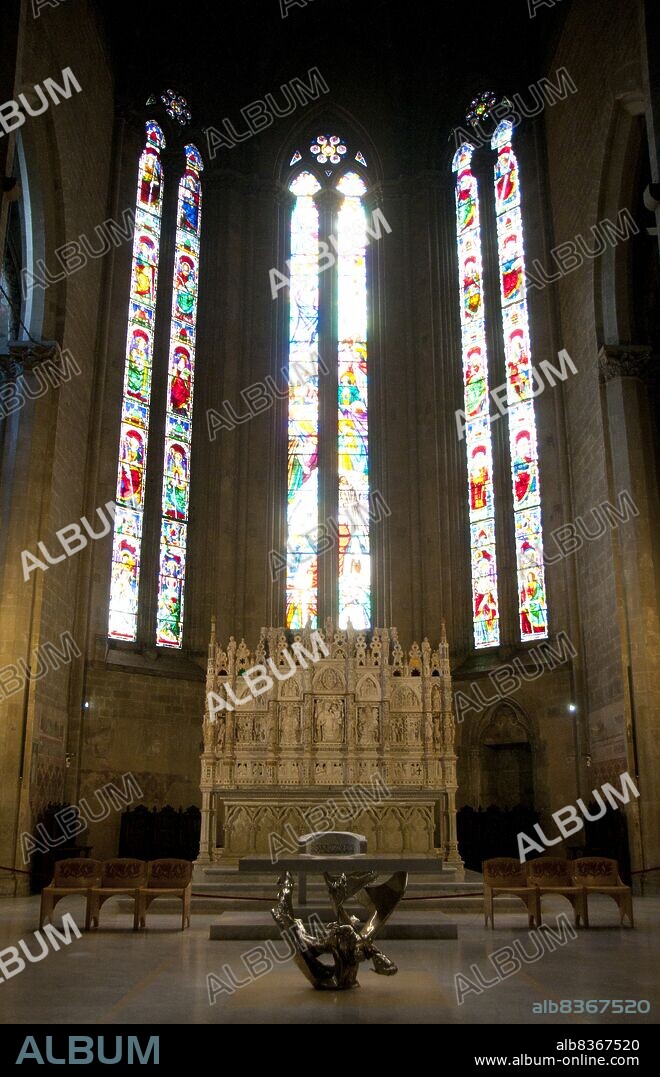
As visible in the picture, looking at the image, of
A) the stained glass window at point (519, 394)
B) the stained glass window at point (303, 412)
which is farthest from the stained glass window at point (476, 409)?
the stained glass window at point (303, 412)

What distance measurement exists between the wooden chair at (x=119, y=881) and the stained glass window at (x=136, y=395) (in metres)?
9.21

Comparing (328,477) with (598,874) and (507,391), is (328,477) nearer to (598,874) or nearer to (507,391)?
(507,391)

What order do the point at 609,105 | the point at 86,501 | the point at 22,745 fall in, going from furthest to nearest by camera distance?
the point at 86,501, the point at 609,105, the point at 22,745

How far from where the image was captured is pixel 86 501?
1967cm

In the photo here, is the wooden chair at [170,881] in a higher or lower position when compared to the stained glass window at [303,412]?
lower

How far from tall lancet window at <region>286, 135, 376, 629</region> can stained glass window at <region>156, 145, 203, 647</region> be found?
2.51m

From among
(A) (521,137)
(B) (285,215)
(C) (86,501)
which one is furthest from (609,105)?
(C) (86,501)

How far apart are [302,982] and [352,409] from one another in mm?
17599

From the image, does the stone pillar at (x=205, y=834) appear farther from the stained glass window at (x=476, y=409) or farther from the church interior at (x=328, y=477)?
the stained glass window at (x=476, y=409)

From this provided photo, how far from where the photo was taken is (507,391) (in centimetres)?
2214

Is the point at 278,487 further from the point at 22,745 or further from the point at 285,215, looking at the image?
the point at 22,745

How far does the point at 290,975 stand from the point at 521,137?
20.6m

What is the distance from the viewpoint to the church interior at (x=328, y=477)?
1346 cm

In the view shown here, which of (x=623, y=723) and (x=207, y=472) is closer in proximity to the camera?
(x=623, y=723)
